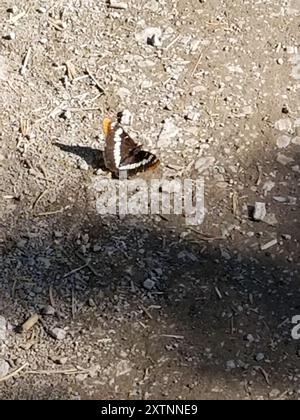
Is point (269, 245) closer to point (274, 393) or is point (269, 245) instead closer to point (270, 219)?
point (270, 219)

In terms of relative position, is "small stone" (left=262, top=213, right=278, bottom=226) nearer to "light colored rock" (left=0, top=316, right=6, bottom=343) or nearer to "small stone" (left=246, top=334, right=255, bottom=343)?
"small stone" (left=246, top=334, right=255, bottom=343)

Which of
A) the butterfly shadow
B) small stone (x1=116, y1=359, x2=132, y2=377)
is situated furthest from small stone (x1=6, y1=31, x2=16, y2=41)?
small stone (x1=116, y1=359, x2=132, y2=377)

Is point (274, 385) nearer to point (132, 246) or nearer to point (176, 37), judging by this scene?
point (132, 246)

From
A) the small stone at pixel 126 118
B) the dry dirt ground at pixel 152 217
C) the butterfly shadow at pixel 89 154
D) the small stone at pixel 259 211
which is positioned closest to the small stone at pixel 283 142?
the dry dirt ground at pixel 152 217

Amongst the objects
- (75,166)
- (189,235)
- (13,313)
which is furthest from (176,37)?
(13,313)

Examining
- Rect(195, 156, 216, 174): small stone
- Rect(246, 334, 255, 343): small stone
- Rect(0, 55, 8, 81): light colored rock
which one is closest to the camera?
Rect(246, 334, 255, 343): small stone

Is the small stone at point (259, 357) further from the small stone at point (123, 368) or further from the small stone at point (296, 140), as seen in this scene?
the small stone at point (296, 140)
